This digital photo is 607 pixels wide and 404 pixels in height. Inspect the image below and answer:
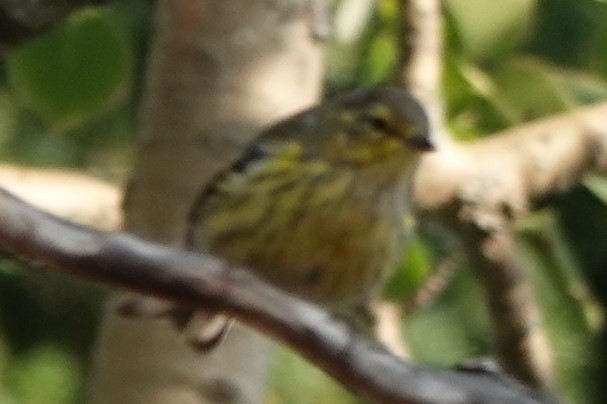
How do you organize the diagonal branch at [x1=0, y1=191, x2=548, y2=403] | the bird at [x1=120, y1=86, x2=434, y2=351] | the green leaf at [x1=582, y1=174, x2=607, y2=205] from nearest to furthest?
the diagonal branch at [x1=0, y1=191, x2=548, y2=403]
the bird at [x1=120, y1=86, x2=434, y2=351]
the green leaf at [x1=582, y1=174, x2=607, y2=205]

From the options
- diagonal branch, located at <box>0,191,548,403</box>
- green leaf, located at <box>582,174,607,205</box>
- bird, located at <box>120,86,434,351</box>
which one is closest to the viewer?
diagonal branch, located at <box>0,191,548,403</box>

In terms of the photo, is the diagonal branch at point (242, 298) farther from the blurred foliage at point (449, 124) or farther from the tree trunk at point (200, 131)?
the blurred foliage at point (449, 124)

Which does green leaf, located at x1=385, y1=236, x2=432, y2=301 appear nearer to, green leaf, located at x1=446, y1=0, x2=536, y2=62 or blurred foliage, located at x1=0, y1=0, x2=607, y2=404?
blurred foliage, located at x1=0, y1=0, x2=607, y2=404

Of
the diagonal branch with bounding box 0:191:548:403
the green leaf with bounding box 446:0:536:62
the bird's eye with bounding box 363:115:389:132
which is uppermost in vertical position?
the diagonal branch with bounding box 0:191:548:403

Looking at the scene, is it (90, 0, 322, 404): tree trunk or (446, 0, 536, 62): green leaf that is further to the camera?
(446, 0, 536, 62): green leaf

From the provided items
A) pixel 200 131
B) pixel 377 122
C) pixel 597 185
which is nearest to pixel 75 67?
pixel 200 131

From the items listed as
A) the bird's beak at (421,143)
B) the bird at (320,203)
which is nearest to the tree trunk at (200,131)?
the bird at (320,203)

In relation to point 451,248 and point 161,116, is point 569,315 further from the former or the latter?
point 161,116

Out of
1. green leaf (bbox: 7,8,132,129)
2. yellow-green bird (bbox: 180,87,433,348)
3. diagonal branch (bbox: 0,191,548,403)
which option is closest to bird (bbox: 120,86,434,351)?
yellow-green bird (bbox: 180,87,433,348)
